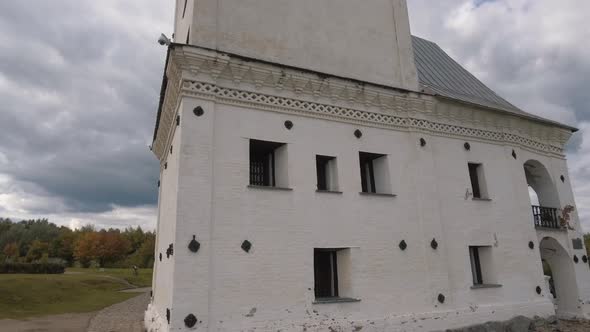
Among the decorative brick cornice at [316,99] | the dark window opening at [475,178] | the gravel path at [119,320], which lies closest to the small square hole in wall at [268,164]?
→ the decorative brick cornice at [316,99]

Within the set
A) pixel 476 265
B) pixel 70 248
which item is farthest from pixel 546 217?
pixel 70 248

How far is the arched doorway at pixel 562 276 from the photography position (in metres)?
12.3

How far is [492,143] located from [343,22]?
6.13 m

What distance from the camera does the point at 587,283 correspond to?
12.6 metres

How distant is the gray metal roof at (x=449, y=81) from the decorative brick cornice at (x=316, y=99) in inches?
23.9

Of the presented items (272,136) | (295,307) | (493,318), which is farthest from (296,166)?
(493,318)

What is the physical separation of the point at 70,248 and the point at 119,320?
66.7 m

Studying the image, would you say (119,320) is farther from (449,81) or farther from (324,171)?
(449,81)

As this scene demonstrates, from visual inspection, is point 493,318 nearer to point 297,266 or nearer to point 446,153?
point 446,153

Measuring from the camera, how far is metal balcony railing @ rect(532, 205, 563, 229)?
506 inches

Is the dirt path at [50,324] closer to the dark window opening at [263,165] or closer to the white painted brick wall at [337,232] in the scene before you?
the white painted brick wall at [337,232]

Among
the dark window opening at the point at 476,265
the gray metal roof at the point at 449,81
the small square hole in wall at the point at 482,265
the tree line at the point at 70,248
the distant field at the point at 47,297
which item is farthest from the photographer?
the tree line at the point at 70,248

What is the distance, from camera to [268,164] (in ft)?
30.6

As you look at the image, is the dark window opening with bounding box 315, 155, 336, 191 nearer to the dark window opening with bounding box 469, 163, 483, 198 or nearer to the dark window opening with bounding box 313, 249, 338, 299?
A: the dark window opening with bounding box 313, 249, 338, 299
